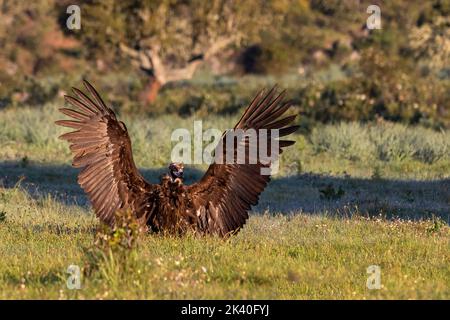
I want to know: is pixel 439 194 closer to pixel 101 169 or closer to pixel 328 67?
pixel 101 169

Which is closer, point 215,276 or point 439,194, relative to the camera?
point 215,276

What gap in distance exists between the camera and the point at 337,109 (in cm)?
2759

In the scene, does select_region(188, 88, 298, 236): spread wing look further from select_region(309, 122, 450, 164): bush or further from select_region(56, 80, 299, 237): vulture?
select_region(309, 122, 450, 164): bush

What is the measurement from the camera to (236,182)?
10.3 meters

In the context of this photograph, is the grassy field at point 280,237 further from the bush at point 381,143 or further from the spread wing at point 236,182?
the spread wing at point 236,182

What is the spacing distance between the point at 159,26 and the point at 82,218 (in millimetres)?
21981

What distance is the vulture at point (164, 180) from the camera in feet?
32.1

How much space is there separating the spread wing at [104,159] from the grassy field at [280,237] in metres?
0.43

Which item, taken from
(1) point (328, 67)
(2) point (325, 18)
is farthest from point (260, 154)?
(2) point (325, 18)

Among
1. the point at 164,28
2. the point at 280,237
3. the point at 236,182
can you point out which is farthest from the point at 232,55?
the point at 236,182

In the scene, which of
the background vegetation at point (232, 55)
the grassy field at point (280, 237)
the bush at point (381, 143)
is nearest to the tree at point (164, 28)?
the background vegetation at point (232, 55)

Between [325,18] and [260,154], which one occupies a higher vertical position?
[325,18]

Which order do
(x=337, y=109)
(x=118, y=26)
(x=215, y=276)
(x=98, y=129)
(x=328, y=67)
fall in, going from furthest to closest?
(x=328, y=67) → (x=118, y=26) → (x=337, y=109) → (x=98, y=129) → (x=215, y=276)

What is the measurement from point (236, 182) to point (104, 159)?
1.37m
